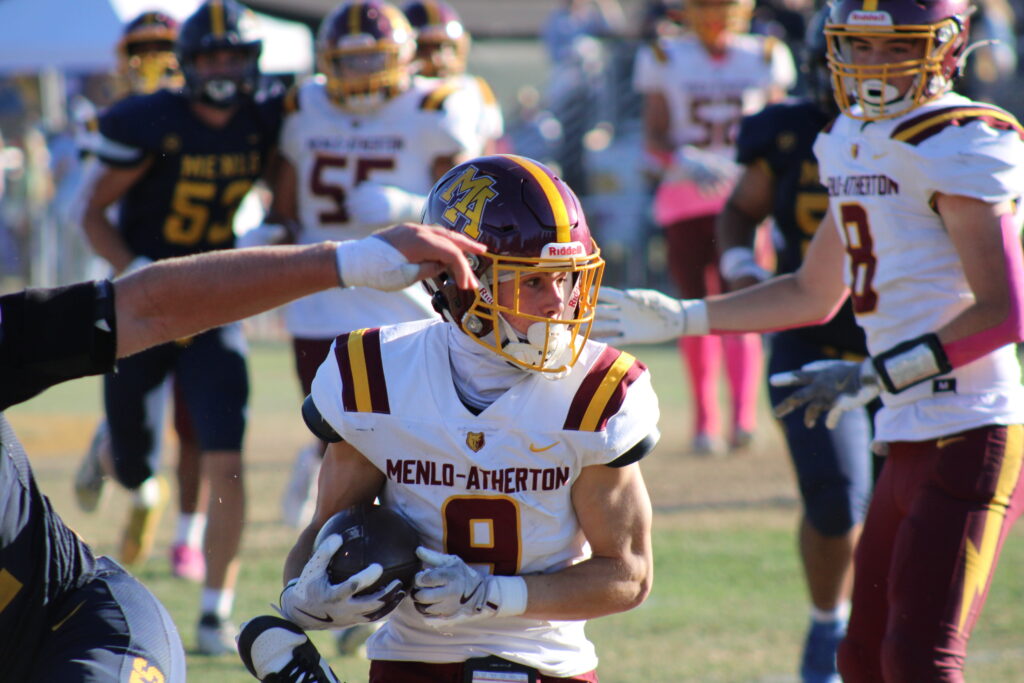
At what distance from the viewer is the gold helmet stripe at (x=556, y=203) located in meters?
2.63

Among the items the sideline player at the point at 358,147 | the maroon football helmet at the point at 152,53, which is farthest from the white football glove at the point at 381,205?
the maroon football helmet at the point at 152,53

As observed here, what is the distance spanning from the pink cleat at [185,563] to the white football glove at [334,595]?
3135 mm

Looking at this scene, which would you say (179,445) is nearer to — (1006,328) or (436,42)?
(436,42)

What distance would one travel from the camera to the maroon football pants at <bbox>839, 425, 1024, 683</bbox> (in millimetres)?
2902

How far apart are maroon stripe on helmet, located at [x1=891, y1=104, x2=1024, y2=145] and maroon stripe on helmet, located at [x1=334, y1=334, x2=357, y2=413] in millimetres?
1383

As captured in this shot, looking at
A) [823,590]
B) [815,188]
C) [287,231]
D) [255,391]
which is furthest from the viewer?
[255,391]

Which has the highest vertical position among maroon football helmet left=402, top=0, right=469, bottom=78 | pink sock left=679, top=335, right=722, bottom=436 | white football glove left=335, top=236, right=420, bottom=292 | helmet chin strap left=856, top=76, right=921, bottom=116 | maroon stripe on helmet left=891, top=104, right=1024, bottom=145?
helmet chin strap left=856, top=76, right=921, bottom=116

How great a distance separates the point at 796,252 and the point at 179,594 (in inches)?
102

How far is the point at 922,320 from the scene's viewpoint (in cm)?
323

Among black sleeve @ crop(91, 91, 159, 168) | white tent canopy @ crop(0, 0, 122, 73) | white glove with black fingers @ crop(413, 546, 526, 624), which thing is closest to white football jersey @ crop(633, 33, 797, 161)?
black sleeve @ crop(91, 91, 159, 168)

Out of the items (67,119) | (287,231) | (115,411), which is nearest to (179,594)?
(115,411)

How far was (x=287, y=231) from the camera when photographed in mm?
5039

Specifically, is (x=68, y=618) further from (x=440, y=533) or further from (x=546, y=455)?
(x=546, y=455)

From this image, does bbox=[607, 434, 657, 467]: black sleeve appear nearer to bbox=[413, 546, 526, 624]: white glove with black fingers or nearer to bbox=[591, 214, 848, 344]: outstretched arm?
bbox=[413, 546, 526, 624]: white glove with black fingers
